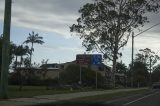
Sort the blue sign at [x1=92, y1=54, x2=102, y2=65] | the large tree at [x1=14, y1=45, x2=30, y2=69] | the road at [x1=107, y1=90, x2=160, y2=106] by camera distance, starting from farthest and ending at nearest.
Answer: the blue sign at [x1=92, y1=54, x2=102, y2=65], the large tree at [x1=14, y1=45, x2=30, y2=69], the road at [x1=107, y1=90, x2=160, y2=106]

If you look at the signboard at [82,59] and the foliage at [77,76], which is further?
the foliage at [77,76]

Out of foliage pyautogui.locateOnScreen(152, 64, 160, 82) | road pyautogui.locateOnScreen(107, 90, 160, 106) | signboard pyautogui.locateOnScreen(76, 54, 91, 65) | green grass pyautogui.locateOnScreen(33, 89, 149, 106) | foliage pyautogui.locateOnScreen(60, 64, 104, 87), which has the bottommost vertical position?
road pyautogui.locateOnScreen(107, 90, 160, 106)

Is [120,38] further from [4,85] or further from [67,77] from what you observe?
[4,85]

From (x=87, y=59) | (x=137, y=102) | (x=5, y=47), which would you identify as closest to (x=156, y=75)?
(x=87, y=59)

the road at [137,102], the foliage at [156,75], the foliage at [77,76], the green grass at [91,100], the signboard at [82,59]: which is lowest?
the road at [137,102]

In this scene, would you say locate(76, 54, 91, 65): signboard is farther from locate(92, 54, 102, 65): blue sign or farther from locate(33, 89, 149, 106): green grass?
locate(33, 89, 149, 106): green grass

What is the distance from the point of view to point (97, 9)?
65.3 m

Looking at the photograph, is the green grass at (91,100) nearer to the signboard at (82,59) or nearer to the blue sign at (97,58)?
the signboard at (82,59)

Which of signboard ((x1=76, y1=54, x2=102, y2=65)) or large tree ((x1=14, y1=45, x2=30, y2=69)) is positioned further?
signboard ((x1=76, y1=54, x2=102, y2=65))

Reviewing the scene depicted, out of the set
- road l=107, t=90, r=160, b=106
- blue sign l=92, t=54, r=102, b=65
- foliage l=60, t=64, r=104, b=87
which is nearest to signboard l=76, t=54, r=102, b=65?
blue sign l=92, t=54, r=102, b=65

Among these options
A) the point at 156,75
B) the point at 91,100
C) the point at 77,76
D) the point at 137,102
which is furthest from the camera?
the point at 156,75

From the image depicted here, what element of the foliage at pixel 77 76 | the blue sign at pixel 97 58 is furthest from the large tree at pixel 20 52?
the foliage at pixel 77 76

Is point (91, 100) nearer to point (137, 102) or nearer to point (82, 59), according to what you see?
point (137, 102)

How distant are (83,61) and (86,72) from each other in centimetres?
2468
